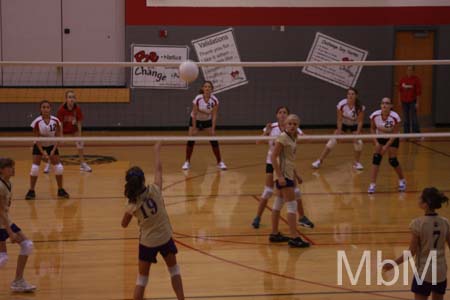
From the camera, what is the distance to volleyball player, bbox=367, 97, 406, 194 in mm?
14234

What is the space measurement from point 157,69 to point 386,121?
8303 millimetres

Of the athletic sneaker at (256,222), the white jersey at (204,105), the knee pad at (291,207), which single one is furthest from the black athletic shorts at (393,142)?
the knee pad at (291,207)

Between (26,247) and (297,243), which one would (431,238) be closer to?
(297,243)

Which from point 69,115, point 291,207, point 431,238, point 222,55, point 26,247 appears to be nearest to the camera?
point 431,238

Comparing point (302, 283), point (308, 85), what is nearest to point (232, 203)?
point (302, 283)

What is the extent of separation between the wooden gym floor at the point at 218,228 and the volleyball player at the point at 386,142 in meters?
0.27

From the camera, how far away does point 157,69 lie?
21.2 m

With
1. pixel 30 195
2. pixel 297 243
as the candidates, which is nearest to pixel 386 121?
pixel 297 243

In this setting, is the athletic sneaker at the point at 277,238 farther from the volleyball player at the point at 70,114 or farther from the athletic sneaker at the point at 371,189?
the volleyball player at the point at 70,114

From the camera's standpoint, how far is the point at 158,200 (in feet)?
26.3

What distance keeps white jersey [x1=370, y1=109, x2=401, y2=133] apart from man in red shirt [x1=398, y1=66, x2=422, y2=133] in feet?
18.5

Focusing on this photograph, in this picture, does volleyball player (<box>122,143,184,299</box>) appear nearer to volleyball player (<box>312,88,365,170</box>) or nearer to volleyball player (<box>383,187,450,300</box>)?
volleyball player (<box>383,187,450,300</box>)

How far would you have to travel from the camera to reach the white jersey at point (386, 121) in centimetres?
1448

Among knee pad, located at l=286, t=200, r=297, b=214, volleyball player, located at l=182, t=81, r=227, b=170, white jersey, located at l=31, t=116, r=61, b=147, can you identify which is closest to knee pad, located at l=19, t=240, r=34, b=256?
knee pad, located at l=286, t=200, r=297, b=214
